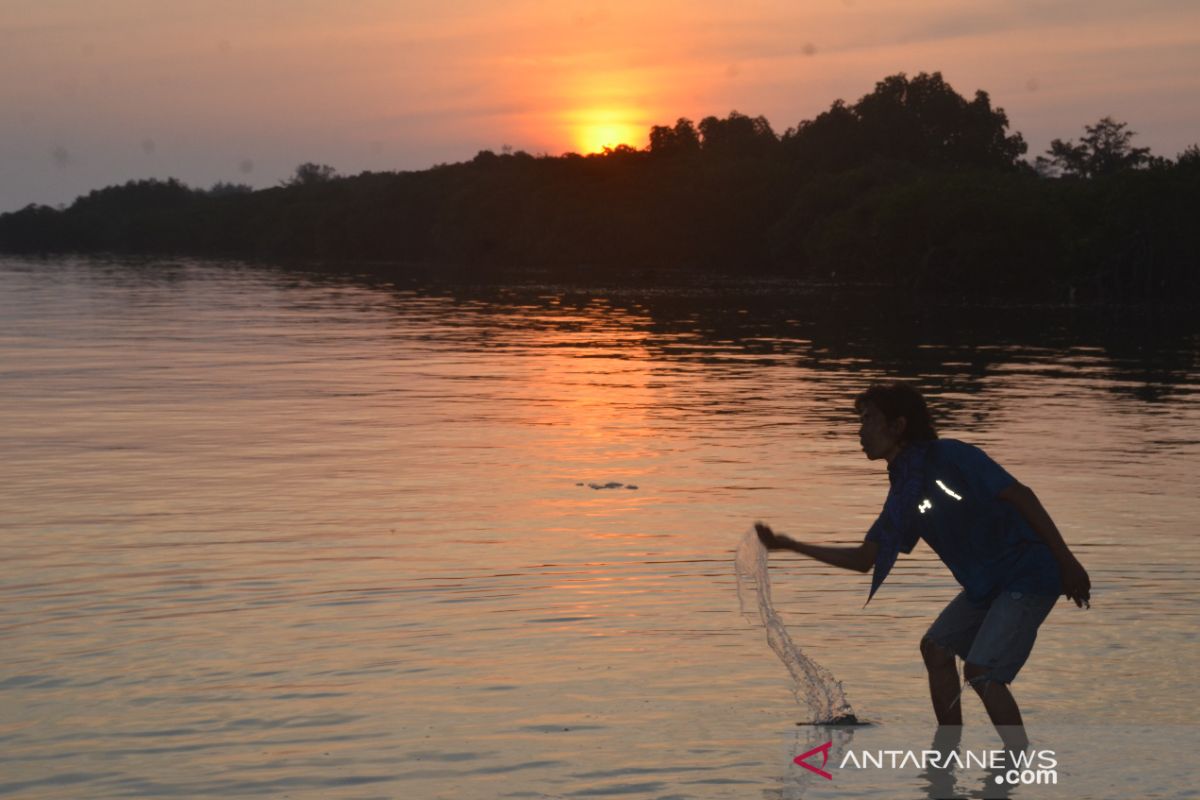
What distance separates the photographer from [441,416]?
23.9 meters

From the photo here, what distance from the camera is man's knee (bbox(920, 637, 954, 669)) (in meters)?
7.33

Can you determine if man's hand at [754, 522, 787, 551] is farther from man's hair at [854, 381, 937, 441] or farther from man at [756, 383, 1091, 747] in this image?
man's hair at [854, 381, 937, 441]

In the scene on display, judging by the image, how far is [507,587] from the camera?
11.3m

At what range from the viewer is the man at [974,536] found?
672cm

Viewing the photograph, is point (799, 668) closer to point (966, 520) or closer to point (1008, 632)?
point (1008, 632)

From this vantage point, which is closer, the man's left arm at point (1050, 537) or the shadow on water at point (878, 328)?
the man's left arm at point (1050, 537)

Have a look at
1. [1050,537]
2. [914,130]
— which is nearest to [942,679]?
[1050,537]

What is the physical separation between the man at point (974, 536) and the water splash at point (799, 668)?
3.21 ft

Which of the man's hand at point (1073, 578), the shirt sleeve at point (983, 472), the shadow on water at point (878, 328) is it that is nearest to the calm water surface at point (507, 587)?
the man's hand at point (1073, 578)

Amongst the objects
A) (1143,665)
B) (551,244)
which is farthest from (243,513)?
(551,244)

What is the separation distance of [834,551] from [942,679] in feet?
3.06

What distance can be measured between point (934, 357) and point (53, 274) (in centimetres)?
8156

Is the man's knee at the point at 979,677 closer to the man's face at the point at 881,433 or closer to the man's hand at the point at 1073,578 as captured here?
the man's hand at the point at 1073,578

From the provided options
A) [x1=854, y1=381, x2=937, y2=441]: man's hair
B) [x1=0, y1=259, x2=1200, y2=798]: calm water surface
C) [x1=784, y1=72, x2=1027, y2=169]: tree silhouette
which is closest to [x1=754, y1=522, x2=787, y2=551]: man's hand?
[x1=854, y1=381, x2=937, y2=441]: man's hair
